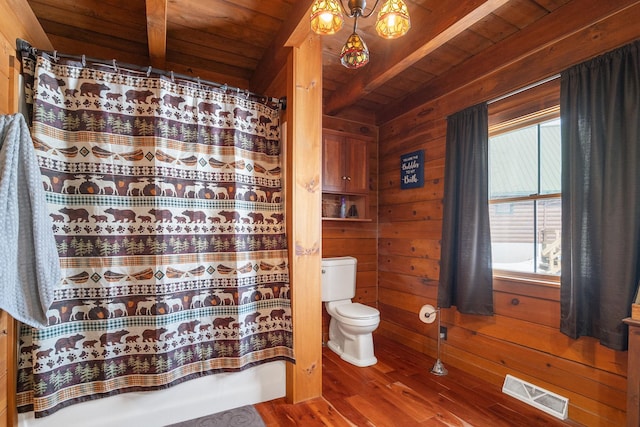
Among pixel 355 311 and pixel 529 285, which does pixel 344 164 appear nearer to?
pixel 355 311

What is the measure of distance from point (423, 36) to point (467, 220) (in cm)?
131

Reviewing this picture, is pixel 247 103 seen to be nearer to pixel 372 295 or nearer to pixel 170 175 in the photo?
pixel 170 175

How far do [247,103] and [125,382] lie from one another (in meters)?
1.77

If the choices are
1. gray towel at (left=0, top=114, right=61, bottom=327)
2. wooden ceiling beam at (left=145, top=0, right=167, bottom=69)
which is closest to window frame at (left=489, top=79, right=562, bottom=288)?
wooden ceiling beam at (left=145, top=0, right=167, bottom=69)

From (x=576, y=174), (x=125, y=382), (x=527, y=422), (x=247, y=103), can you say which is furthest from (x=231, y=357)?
(x=576, y=174)

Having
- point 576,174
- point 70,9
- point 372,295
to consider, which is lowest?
point 372,295

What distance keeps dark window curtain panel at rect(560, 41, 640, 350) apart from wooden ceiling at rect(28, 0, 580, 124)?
1.92 ft

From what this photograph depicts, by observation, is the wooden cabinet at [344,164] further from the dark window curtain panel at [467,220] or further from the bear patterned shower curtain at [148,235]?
the bear patterned shower curtain at [148,235]

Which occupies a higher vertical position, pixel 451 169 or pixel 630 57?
pixel 630 57

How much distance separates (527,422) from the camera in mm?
1773

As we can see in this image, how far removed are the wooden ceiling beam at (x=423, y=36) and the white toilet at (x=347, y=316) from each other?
1.58 meters

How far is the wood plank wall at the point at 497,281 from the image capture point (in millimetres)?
1688

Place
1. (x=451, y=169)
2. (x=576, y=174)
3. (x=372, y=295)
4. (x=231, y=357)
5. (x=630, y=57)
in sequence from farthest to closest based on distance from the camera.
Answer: (x=372, y=295) → (x=451, y=169) → (x=231, y=357) → (x=576, y=174) → (x=630, y=57)

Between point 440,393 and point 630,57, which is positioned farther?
point 440,393
